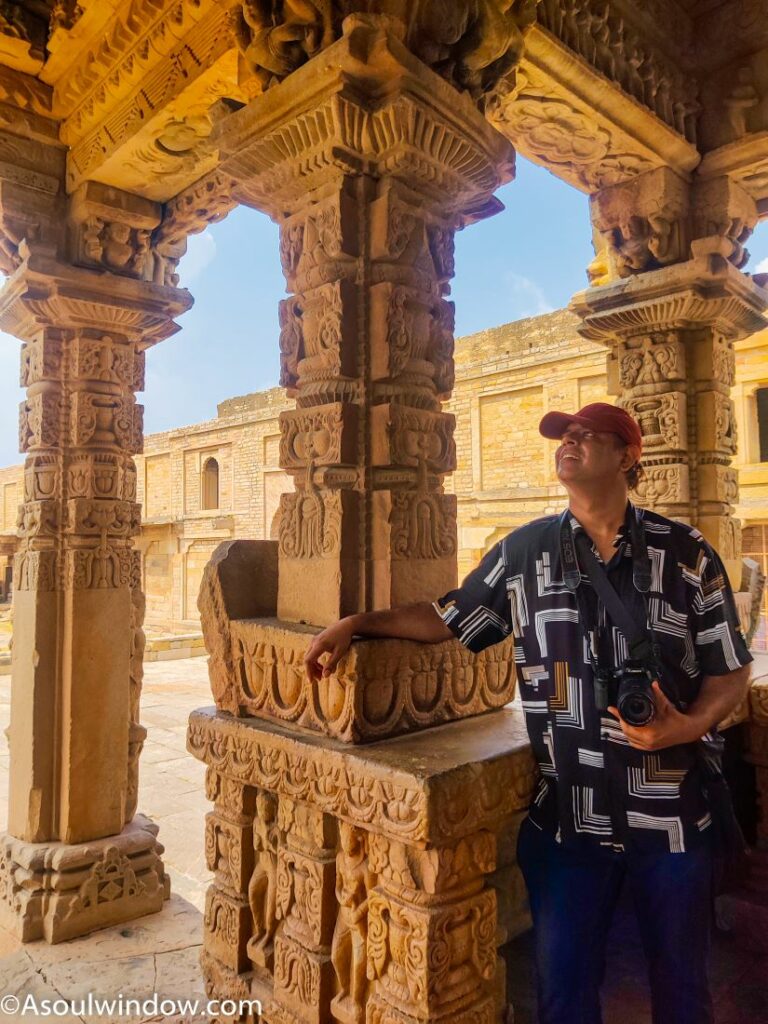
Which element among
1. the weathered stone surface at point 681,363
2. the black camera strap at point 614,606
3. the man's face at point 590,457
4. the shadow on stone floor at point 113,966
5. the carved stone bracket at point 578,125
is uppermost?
the carved stone bracket at point 578,125

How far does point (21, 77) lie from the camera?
3.85 meters

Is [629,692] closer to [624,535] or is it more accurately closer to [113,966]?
[624,535]

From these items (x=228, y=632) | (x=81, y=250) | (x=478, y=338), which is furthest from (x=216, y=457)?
(x=228, y=632)

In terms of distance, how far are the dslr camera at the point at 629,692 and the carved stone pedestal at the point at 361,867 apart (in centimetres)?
38

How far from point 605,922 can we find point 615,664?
622 millimetres

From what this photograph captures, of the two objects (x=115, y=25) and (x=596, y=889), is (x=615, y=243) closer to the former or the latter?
(x=115, y=25)

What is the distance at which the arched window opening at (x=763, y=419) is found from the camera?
1282 centimetres

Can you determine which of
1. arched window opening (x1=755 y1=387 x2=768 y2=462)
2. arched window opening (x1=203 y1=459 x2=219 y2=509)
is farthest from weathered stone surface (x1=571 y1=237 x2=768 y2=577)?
arched window opening (x1=203 y1=459 x2=219 y2=509)

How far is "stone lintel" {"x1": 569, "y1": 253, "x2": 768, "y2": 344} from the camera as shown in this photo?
12.5 feet

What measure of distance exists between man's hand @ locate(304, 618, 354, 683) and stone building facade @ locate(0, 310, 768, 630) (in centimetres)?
563

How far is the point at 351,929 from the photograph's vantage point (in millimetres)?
1899

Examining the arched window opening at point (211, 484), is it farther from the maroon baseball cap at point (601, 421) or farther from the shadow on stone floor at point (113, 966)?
the maroon baseball cap at point (601, 421)

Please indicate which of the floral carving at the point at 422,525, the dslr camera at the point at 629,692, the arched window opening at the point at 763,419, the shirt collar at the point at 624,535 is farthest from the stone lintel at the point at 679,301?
the arched window opening at the point at 763,419

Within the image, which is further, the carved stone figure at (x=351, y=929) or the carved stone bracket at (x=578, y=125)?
the carved stone bracket at (x=578, y=125)
